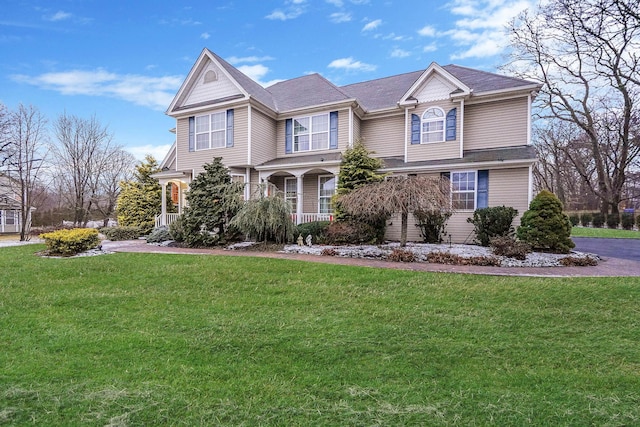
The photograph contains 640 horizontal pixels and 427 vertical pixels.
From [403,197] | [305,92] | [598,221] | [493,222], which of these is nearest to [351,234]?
[403,197]

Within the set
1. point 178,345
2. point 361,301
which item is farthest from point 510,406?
point 178,345

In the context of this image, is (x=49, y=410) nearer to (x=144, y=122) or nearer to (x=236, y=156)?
(x=236, y=156)

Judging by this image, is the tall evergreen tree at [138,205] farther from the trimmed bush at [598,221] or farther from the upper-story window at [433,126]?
the trimmed bush at [598,221]

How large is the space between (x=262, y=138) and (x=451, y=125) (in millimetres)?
9038

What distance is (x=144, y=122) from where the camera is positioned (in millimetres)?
23203

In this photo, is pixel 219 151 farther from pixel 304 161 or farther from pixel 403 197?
pixel 403 197

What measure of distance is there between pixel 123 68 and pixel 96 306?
55.3ft

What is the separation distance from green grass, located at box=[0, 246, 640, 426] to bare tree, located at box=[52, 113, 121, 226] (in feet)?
69.2

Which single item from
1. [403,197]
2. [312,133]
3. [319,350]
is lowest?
[319,350]

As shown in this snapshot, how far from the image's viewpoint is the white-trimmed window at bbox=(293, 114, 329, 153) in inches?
626

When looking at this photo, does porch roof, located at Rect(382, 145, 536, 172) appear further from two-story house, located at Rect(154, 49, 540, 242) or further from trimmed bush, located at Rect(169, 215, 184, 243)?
trimmed bush, located at Rect(169, 215, 184, 243)

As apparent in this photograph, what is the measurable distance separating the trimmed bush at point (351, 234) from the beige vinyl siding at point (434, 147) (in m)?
Answer: 4.66

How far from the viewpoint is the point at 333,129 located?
15.6 metres

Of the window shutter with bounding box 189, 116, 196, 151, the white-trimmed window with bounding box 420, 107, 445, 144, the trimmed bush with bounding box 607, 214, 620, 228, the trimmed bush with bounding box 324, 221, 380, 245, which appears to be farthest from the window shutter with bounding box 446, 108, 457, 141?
the trimmed bush with bounding box 607, 214, 620, 228
